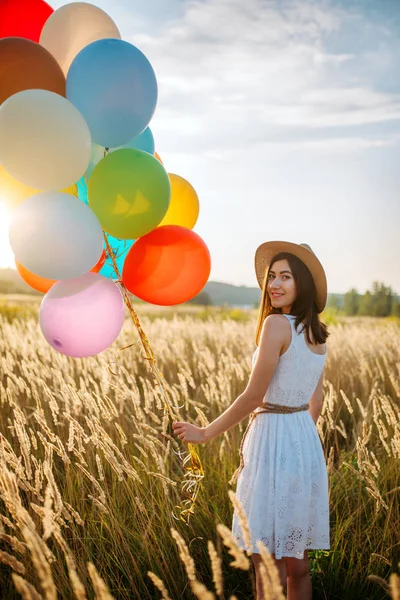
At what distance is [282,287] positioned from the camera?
6.78 feet

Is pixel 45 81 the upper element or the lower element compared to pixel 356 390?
upper

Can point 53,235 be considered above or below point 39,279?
above

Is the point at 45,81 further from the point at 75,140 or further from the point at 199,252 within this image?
the point at 199,252

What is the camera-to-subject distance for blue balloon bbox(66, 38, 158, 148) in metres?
2.06

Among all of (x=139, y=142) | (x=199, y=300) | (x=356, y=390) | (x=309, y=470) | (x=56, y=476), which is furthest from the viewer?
(x=199, y=300)

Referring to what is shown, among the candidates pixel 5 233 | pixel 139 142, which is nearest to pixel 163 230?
pixel 139 142

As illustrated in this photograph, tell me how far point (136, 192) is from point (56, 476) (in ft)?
6.07

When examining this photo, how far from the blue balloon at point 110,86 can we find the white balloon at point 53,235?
14.7 inches

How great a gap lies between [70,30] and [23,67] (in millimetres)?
415

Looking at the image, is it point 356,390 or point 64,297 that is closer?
point 64,297

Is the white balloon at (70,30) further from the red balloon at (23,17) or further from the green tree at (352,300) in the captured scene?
the green tree at (352,300)

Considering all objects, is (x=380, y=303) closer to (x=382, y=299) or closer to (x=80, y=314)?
(x=382, y=299)

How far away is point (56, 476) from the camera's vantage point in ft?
9.80

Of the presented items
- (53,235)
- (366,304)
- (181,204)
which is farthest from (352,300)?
(53,235)
